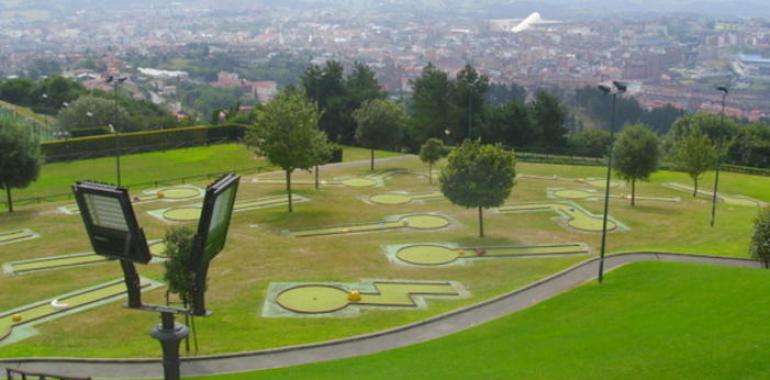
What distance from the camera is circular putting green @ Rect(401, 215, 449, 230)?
42562mm

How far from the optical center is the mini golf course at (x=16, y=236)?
3848 cm

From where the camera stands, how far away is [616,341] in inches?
829

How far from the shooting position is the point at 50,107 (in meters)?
96.1

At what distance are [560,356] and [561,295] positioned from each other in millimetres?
9300

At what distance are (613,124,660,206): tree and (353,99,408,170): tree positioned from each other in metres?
20.2

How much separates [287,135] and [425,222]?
35.5 ft

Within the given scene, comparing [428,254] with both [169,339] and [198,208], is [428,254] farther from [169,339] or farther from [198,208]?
[169,339]

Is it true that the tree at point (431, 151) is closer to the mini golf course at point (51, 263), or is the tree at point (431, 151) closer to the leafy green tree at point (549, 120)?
the mini golf course at point (51, 263)

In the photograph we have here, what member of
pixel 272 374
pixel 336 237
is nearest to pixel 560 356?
pixel 272 374

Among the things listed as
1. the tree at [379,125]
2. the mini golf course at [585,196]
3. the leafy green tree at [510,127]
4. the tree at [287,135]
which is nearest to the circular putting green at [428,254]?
the tree at [287,135]

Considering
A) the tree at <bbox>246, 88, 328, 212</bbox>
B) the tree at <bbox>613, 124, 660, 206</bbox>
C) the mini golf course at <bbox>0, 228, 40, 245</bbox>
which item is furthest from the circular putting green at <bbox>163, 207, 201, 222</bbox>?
the tree at <bbox>613, 124, 660, 206</bbox>

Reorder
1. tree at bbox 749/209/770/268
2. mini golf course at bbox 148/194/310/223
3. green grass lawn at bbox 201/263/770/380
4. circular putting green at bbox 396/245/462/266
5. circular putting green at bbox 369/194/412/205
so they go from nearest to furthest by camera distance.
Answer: green grass lawn at bbox 201/263/770/380
tree at bbox 749/209/770/268
circular putting green at bbox 396/245/462/266
mini golf course at bbox 148/194/310/223
circular putting green at bbox 369/194/412/205

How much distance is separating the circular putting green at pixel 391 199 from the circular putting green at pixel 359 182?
180 inches

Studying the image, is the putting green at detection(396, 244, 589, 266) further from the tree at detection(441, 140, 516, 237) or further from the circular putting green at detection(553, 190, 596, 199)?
the circular putting green at detection(553, 190, 596, 199)
